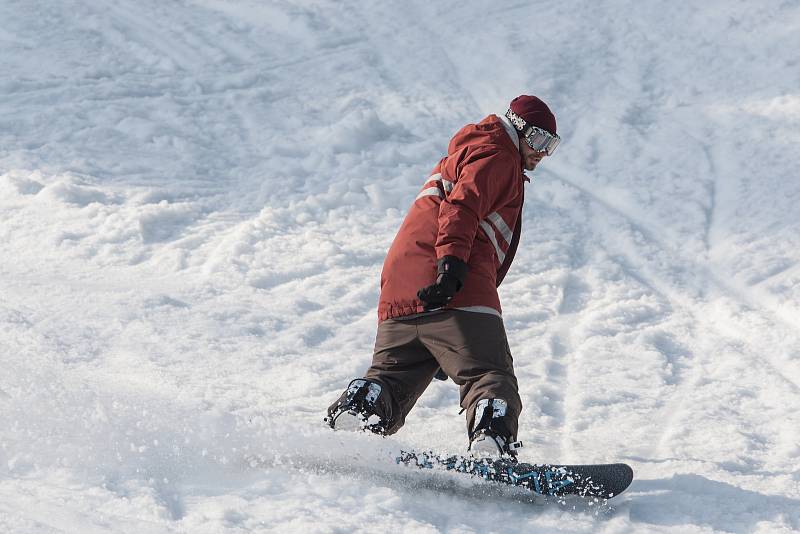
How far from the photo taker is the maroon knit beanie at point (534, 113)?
3248mm

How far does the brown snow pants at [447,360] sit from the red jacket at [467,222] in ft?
0.19

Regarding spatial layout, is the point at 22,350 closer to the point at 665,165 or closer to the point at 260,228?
the point at 260,228

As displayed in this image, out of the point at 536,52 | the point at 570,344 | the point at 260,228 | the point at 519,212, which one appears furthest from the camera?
the point at 536,52

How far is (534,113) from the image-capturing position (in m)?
3.25

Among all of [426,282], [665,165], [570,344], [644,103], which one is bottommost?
[426,282]

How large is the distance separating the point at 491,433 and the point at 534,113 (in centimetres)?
116

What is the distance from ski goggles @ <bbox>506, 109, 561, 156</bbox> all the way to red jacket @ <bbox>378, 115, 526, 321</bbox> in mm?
53

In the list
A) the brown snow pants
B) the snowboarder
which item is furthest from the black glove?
the brown snow pants

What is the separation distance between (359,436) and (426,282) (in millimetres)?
557

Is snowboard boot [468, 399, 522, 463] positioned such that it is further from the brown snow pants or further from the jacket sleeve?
the jacket sleeve

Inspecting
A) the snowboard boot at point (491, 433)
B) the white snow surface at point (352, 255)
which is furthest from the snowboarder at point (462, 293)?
→ the white snow surface at point (352, 255)

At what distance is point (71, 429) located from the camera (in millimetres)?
2914

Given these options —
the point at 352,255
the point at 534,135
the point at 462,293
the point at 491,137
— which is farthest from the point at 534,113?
the point at 352,255

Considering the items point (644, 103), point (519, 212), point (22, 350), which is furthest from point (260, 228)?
point (644, 103)
